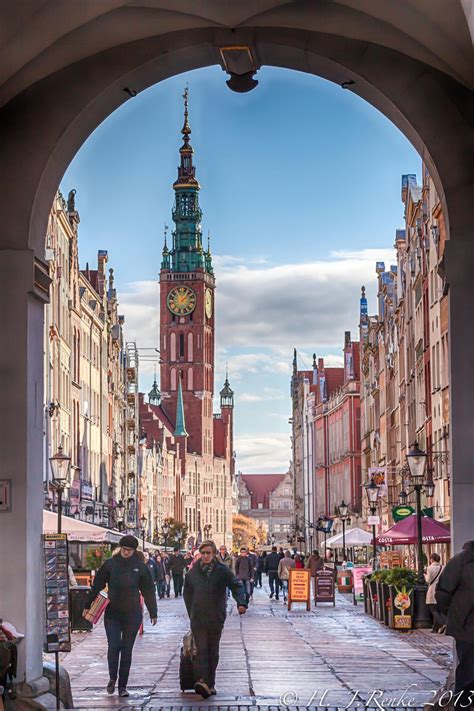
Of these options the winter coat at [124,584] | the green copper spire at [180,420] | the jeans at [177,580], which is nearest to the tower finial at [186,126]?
the green copper spire at [180,420]

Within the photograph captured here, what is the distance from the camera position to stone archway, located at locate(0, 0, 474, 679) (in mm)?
13086

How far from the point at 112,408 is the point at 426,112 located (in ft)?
231

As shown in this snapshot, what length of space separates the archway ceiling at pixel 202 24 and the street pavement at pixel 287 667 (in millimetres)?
5952

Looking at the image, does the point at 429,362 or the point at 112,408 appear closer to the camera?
the point at 429,362

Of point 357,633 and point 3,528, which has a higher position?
point 3,528

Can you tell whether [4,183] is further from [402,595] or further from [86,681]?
[402,595]

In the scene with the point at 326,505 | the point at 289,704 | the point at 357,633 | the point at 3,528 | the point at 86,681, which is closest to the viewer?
the point at 3,528

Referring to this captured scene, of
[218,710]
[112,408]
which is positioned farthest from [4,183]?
[112,408]

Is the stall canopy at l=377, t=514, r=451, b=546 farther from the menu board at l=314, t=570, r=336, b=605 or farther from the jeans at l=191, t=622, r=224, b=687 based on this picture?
the jeans at l=191, t=622, r=224, b=687

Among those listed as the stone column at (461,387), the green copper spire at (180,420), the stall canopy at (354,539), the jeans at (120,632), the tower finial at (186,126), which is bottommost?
the jeans at (120,632)

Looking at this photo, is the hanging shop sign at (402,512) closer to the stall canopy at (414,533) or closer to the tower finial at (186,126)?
the stall canopy at (414,533)

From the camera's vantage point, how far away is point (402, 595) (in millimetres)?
28094

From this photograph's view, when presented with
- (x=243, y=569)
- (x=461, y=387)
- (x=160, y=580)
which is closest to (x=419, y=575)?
(x=243, y=569)

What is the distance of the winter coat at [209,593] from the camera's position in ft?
51.2
